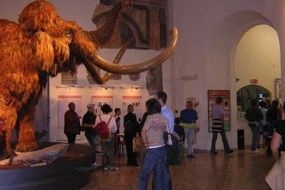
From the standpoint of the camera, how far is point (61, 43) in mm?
7406

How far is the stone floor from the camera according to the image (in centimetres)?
846

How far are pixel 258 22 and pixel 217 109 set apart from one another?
3297mm

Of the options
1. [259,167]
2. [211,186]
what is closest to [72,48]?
[211,186]

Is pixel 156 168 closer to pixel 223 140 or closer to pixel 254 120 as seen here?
pixel 223 140

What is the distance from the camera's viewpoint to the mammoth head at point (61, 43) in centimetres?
727

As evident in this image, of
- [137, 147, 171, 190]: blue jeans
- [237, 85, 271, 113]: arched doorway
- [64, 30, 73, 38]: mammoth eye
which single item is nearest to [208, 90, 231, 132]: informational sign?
[237, 85, 271, 113]: arched doorway

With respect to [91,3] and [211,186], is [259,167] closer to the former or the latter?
[211,186]

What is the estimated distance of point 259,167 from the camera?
1080cm

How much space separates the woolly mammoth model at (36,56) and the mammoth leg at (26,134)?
8.4 inches

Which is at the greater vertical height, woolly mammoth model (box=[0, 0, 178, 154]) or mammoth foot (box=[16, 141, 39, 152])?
woolly mammoth model (box=[0, 0, 178, 154])

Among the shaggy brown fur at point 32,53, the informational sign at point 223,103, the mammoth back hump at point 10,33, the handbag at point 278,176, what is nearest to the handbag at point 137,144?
the shaggy brown fur at point 32,53

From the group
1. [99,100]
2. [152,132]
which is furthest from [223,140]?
[152,132]

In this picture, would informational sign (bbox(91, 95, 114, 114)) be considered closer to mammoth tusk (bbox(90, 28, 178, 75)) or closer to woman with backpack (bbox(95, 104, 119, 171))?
woman with backpack (bbox(95, 104, 119, 171))

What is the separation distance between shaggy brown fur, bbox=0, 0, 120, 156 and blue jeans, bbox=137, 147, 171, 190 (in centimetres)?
227
